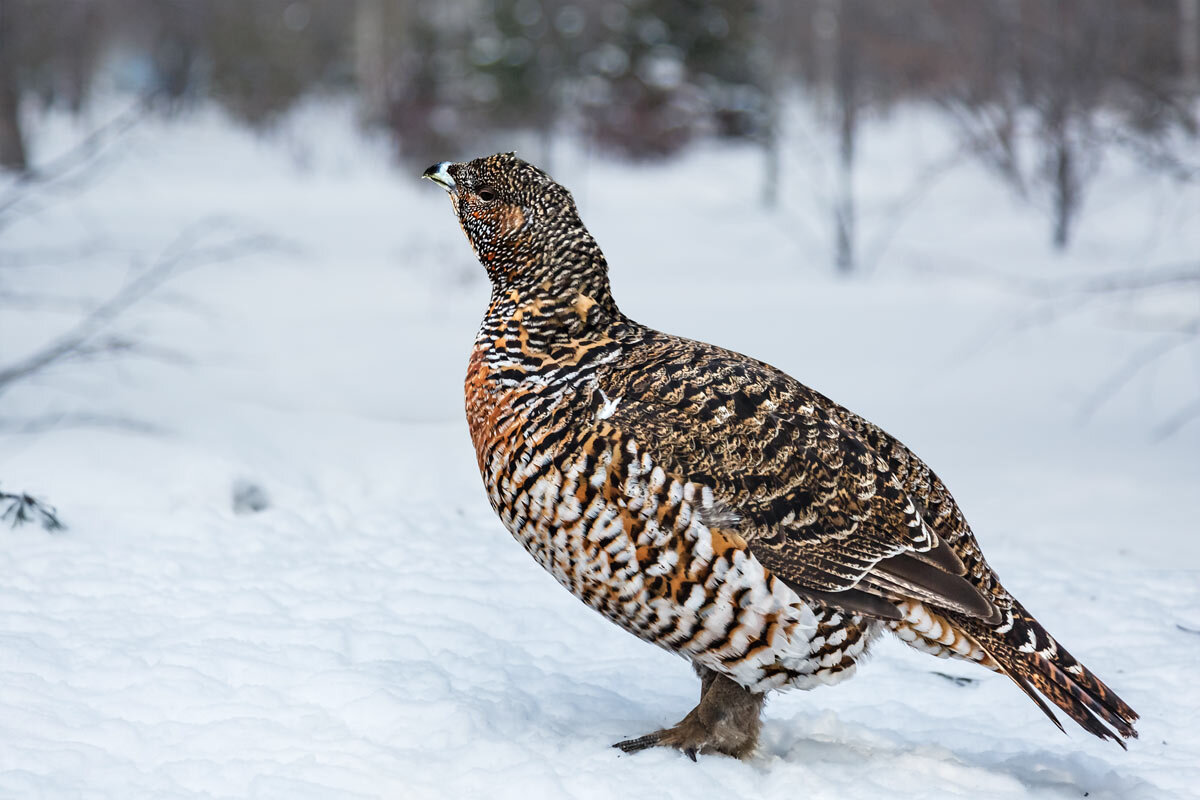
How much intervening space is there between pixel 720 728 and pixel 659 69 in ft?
71.2

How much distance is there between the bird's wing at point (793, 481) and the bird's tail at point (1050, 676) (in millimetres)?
82

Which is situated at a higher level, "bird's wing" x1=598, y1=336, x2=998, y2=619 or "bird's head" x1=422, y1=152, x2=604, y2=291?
"bird's head" x1=422, y1=152, x2=604, y2=291

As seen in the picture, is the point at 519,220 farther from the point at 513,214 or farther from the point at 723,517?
the point at 723,517

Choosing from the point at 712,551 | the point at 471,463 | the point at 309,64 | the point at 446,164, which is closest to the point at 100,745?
the point at 712,551

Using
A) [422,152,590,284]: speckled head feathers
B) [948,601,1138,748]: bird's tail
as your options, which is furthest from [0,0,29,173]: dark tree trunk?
[948,601,1138,748]: bird's tail

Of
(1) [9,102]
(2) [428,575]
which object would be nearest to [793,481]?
(2) [428,575]

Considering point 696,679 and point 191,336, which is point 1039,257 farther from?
point 696,679

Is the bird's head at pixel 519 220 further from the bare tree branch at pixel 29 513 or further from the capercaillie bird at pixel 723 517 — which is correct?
the bare tree branch at pixel 29 513

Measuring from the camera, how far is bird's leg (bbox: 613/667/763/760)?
9.11ft

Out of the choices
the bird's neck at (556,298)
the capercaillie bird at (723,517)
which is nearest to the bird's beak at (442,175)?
the bird's neck at (556,298)

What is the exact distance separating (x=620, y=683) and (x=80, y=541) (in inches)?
70.7

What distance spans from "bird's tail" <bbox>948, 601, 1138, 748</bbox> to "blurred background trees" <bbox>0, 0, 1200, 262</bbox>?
2.91 meters

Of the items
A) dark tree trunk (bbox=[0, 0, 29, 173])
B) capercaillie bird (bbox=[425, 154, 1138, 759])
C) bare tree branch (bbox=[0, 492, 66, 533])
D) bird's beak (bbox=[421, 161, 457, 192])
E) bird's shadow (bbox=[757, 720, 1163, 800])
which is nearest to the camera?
capercaillie bird (bbox=[425, 154, 1138, 759])

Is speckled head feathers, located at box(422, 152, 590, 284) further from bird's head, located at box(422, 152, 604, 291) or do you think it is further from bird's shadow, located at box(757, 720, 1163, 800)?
bird's shadow, located at box(757, 720, 1163, 800)
